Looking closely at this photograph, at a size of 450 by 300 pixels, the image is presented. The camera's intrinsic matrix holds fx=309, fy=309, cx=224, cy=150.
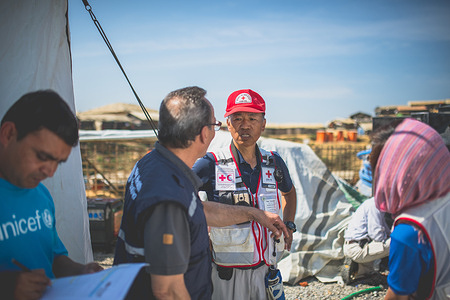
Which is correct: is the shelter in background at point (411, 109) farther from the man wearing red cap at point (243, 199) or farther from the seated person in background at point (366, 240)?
the man wearing red cap at point (243, 199)

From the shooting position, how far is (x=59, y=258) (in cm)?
158

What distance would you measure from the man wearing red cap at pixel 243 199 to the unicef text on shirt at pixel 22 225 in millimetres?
1243

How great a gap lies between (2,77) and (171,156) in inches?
56.4

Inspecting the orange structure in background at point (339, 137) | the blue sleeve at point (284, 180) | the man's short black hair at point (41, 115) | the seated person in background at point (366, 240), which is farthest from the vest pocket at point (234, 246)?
the orange structure in background at point (339, 137)

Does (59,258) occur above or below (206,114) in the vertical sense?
below

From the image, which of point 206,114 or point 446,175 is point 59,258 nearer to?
point 206,114

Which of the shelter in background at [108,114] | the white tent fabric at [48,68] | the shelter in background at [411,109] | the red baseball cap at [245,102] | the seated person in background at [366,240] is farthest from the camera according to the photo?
the shelter in background at [108,114]

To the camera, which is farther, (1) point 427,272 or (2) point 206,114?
(2) point 206,114

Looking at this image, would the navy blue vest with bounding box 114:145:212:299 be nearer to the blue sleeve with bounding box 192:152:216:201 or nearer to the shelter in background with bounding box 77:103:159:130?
the blue sleeve with bounding box 192:152:216:201

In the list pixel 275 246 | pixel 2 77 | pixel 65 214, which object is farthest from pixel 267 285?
pixel 2 77

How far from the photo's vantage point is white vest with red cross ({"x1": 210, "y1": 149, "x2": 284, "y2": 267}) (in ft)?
8.00

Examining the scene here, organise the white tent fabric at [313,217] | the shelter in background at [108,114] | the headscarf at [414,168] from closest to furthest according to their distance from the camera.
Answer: the headscarf at [414,168] < the white tent fabric at [313,217] < the shelter in background at [108,114]

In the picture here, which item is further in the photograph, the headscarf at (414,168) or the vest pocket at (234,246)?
the vest pocket at (234,246)

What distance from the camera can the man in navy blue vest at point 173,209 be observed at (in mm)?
1325
